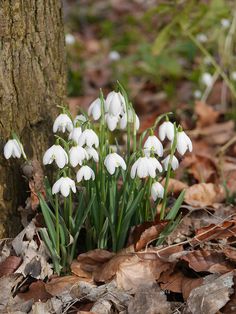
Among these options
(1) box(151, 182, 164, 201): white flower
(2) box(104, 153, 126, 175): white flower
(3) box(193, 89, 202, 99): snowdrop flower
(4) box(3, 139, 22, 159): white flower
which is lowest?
(1) box(151, 182, 164, 201): white flower

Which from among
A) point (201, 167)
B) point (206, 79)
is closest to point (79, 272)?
point (201, 167)

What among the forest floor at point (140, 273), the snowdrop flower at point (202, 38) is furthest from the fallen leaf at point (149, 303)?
the snowdrop flower at point (202, 38)

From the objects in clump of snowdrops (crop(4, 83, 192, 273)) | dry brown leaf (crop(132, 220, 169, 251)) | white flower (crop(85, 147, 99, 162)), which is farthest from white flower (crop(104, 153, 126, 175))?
dry brown leaf (crop(132, 220, 169, 251))

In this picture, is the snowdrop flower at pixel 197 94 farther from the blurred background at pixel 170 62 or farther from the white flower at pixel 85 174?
the white flower at pixel 85 174

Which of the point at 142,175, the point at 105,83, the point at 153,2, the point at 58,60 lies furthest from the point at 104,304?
the point at 153,2

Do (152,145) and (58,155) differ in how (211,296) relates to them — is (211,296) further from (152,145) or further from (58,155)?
(58,155)

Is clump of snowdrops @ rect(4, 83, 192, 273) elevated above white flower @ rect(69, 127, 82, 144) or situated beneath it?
situated beneath

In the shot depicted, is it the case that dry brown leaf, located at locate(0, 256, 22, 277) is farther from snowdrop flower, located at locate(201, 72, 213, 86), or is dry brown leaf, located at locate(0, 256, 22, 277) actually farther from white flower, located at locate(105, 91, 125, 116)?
snowdrop flower, located at locate(201, 72, 213, 86)
